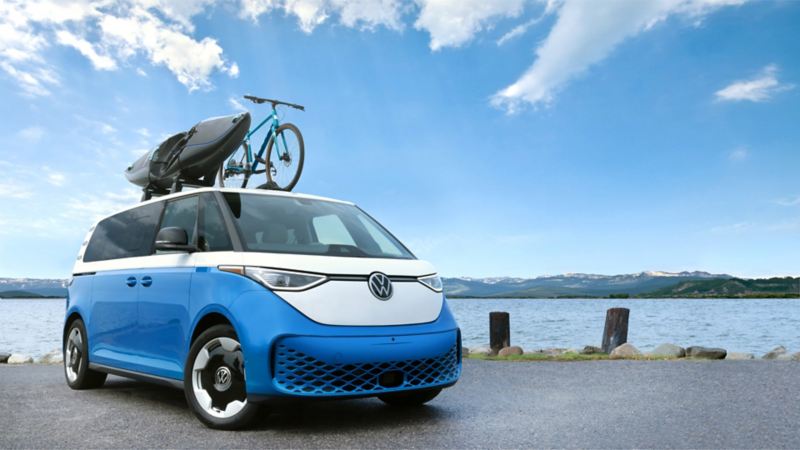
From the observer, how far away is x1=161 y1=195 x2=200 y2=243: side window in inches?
237

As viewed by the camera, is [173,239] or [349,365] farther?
[173,239]

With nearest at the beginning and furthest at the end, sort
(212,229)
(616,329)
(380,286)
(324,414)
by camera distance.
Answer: (380,286) < (212,229) < (324,414) < (616,329)

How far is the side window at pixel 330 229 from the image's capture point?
6.23 metres

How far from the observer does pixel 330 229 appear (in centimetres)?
641

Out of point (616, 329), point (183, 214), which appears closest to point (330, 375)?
point (183, 214)

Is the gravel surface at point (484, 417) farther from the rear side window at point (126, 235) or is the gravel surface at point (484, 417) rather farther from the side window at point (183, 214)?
the side window at point (183, 214)

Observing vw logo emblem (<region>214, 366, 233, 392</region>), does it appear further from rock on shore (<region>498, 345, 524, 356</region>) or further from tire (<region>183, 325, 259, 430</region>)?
rock on shore (<region>498, 345, 524, 356</region>)

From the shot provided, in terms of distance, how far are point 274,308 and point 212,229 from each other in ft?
3.88

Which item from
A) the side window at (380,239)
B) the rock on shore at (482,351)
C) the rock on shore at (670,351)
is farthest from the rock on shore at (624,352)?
the side window at (380,239)

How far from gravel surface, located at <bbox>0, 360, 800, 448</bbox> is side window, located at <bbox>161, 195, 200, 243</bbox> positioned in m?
1.60

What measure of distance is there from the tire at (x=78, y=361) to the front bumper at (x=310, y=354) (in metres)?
3.50

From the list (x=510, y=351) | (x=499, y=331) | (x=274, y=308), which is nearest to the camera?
(x=274, y=308)

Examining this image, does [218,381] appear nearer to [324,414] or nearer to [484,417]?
[324,414]

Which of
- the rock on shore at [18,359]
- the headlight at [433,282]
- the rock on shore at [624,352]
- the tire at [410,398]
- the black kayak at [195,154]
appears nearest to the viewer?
the headlight at [433,282]
